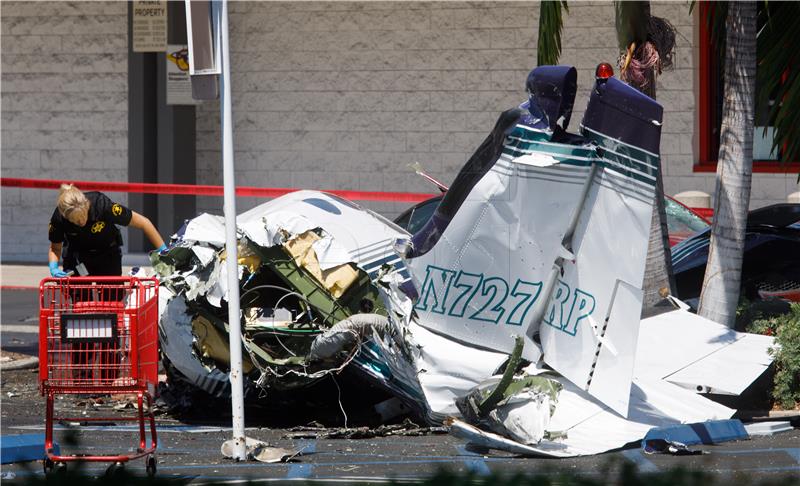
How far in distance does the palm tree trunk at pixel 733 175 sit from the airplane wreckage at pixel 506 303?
52 cm

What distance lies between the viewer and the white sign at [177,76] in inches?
634

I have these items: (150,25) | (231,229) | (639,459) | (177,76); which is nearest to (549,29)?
(231,229)

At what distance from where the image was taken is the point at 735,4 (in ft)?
27.8

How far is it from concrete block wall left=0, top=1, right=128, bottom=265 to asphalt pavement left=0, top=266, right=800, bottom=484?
858 cm

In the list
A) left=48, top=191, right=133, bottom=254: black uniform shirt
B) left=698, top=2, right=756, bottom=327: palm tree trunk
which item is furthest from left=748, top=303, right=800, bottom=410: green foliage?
left=48, top=191, right=133, bottom=254: black uniform shirt

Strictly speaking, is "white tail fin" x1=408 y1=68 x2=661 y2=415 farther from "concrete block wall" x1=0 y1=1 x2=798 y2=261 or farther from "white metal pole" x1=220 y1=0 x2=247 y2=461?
"concrete block wall" x1=0 y1=1 x2=798 y2=261

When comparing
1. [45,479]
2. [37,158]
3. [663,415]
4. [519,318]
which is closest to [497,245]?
[519,318]

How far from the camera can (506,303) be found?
7.00 metres

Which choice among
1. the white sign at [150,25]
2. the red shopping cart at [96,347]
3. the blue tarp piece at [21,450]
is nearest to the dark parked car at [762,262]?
the red shopping cart at [96,347]

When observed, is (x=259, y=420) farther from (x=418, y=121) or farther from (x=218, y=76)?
(x=418, y=121)

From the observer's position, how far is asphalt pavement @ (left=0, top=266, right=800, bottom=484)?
5949 mm

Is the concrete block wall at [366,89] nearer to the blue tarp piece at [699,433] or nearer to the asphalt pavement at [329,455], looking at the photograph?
the asphalt pavement at [329,455]

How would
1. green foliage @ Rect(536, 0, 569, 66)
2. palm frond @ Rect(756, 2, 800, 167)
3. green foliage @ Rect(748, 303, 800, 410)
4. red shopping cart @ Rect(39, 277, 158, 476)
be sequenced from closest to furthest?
red shopping cart @ Rect(39, 277, 158, 476), green foliage @ Rect(748, 303, 800, 410), green foliage @ Rect(536, 0, 569, 66), palm frond @ Rect(756, 2, 800, 167)

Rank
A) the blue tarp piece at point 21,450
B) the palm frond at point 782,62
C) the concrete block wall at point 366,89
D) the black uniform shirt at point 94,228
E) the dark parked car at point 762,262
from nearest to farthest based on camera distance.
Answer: the blue tarp piece at point 21,450 → the black uniform shirt at point 94,228 → the palm frond at point 782,62 → the dark parked car at point 762,262 → the concrete block wall at point 366,89
